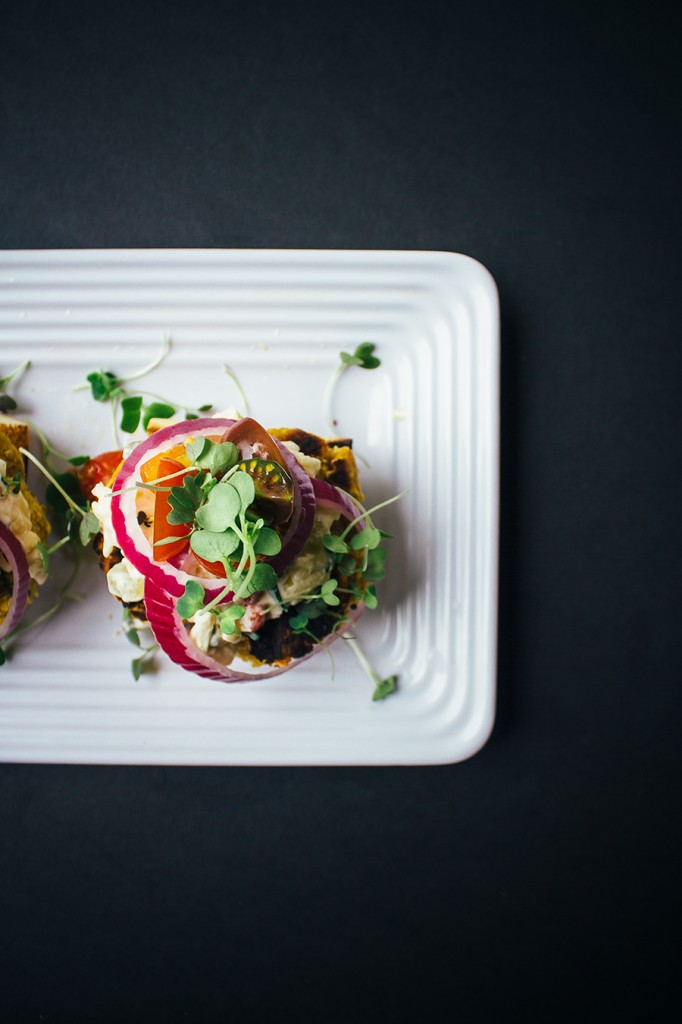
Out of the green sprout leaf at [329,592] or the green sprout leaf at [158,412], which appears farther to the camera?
the green sprout leaf at [158,412]

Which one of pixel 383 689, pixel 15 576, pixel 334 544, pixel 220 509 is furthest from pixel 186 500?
pixel 383 689

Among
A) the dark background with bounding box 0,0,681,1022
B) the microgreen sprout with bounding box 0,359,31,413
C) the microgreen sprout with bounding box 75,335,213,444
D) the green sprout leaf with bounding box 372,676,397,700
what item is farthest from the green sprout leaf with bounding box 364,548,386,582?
the microgreen sprout with bounding box 0,359,31,413

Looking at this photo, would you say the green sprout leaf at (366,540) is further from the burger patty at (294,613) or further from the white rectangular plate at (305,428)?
the white rectangular plate at (305,428)

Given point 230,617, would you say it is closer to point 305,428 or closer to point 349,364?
point 305,428

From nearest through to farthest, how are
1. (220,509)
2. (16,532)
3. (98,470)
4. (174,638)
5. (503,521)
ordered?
(220,509)
(174,638)
(16,532)
(98,470)
(503,521)

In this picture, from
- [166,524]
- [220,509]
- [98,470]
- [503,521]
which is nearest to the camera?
[220,509]

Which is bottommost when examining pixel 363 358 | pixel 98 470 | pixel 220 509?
pixel 98 470

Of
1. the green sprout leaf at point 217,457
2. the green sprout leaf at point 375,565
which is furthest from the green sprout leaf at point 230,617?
the green sprout leaf at point 375,565
